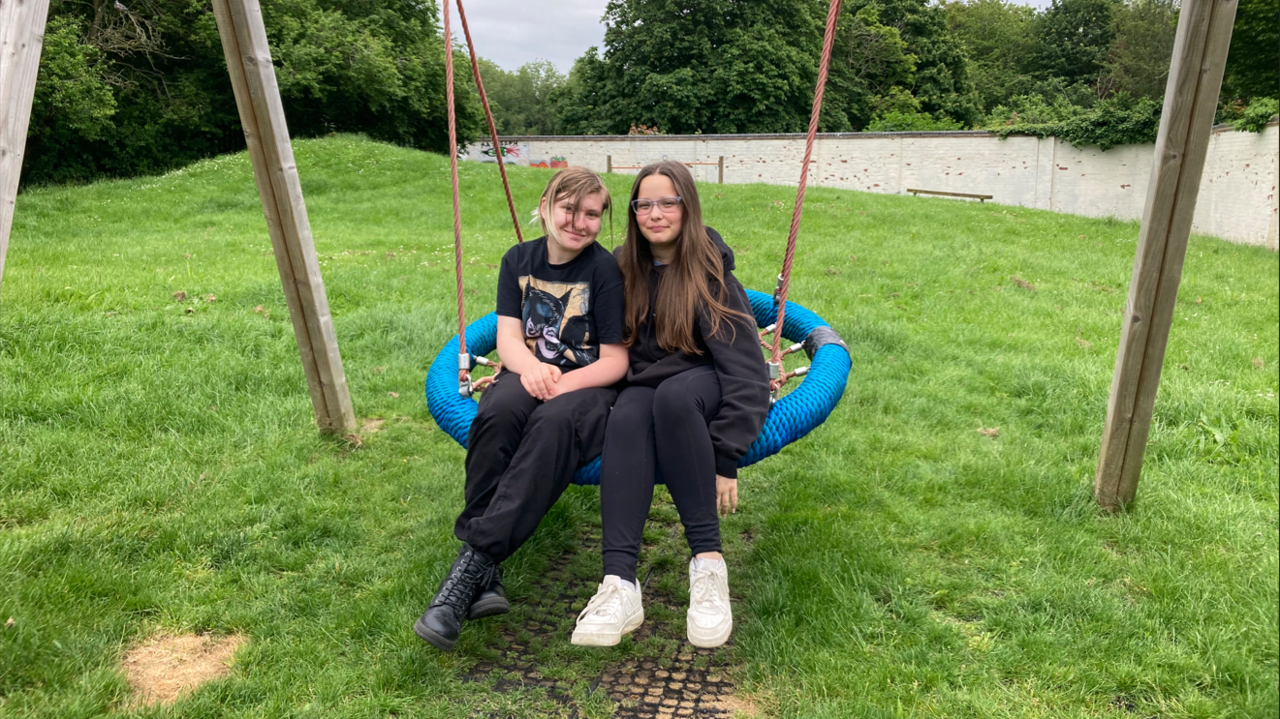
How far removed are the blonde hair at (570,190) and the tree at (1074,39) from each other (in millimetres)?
37430

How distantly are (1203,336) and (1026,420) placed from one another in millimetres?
A: 2027

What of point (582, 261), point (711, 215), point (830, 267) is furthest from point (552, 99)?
point (582, 261)

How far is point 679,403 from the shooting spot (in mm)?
2027

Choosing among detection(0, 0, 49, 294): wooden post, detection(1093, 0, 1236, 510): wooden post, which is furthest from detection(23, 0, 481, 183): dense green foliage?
detection(1093, 0, 1236, 510): wooden post

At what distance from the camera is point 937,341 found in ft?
16.2

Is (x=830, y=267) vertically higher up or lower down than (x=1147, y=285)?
lower down

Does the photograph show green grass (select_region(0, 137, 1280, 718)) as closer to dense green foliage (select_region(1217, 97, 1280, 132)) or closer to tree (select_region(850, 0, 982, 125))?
dense green foliage (select_region(1217, 97, 1280, 132))

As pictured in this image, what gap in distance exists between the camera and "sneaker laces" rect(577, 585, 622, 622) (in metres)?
1.85

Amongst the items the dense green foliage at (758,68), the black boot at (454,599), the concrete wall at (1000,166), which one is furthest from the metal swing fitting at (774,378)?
the dense green foliage at (758,68)

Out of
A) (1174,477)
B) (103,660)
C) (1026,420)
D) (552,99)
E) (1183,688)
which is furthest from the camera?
(552,99)

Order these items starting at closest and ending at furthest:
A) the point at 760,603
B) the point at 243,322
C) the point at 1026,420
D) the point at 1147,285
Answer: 1. the point at 760,603
2. the point at 1147,285
3. the point at 1026,420
4. the point at 243,322

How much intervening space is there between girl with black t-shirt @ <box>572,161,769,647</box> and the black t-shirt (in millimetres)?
66

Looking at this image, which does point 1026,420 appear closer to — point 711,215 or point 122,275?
point 122,275

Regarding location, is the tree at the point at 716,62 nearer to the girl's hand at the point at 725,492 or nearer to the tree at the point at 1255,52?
the tree at the point at 1255,52
